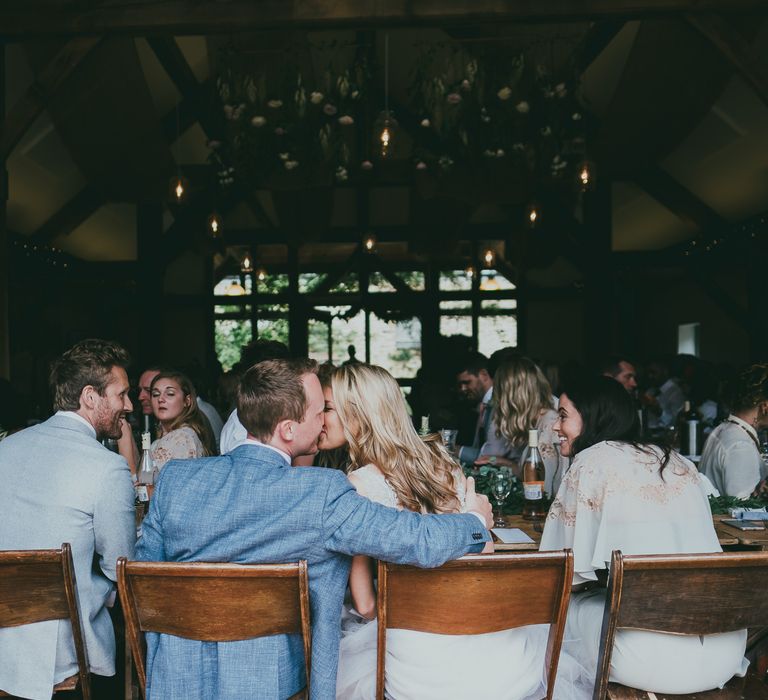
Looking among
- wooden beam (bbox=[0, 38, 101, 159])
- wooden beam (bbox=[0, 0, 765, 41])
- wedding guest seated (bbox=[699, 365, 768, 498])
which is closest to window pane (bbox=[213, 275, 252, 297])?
wooden beam (bbox=[0, 38, 101, 159])

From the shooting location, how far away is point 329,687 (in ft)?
5.98

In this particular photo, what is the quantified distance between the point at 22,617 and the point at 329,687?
2.63 ft

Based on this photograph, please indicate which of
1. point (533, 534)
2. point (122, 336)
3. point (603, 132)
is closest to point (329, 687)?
point (533, 534)

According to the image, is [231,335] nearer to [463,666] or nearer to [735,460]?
[735,460]

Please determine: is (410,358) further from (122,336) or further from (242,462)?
(242,462)

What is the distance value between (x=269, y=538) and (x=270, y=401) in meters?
0.34

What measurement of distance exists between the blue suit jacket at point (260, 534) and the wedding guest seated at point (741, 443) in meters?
2.23

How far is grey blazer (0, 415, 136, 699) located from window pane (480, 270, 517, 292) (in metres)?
12.1

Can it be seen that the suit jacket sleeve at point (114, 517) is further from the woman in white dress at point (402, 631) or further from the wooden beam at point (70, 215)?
the wooden beam at point (70, 215)

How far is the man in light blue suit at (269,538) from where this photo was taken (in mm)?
1702

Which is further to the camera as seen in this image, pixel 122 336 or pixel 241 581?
pixel 122 336

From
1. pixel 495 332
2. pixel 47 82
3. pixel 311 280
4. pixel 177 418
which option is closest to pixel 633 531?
pixel 177 418

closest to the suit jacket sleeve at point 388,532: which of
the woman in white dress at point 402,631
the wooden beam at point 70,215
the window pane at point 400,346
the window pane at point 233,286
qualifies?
the woman in white dress at point 402,631

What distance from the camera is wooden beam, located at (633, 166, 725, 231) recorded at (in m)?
9.94
